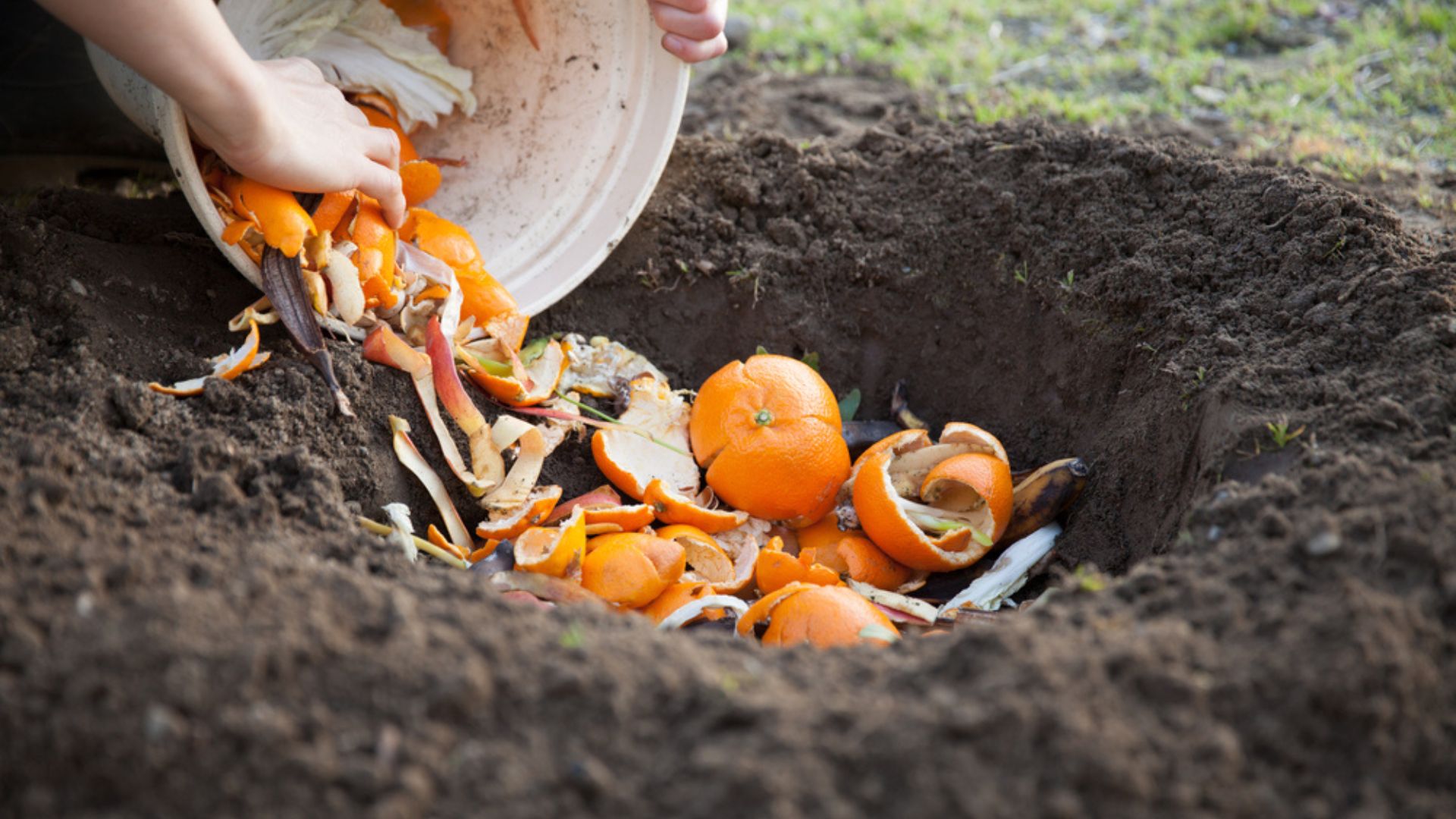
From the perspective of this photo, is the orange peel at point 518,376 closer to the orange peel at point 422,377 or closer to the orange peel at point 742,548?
the orange peel at point 422,377

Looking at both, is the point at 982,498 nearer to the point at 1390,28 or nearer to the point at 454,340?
the point at 454,340

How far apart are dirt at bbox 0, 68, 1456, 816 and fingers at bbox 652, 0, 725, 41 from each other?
727mm

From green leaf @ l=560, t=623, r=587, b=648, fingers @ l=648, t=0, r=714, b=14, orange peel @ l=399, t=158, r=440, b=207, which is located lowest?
green leaf @ l=560, t=623, r=587, b=648

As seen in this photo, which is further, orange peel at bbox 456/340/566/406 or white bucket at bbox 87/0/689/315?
white bucket at bbox 87/0/689/315

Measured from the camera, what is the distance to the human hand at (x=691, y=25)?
306 cm

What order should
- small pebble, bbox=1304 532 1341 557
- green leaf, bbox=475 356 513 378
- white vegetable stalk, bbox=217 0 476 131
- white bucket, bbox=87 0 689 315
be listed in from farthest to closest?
white bucket, bbox=87 0 689 315
white vegetable stalk, bbox=217 0 476 131
green leaf, bbox=475 356 513 378
small pebble, bbox=1304 532 1341 557

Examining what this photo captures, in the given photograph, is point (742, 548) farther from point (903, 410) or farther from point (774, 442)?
point (903, 410)

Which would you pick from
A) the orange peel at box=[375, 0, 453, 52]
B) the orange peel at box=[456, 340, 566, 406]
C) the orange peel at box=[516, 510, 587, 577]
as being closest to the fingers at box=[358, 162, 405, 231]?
the orange peel at box=[456, 340, 566, 406]

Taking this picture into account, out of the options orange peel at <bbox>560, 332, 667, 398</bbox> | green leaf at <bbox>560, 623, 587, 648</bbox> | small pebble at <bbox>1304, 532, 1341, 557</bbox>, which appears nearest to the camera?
green leaf at <bbox>560, 623, 587, 648</bbox>

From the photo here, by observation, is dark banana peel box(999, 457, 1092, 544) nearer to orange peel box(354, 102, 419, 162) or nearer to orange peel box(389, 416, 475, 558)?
orange peel box(389, 416, 475, 558)

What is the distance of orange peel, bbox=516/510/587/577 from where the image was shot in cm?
246

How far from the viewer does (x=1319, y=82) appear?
178 inches

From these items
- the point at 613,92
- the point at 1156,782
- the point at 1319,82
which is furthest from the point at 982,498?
the point at 1319,82

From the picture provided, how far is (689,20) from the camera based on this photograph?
3.07m
